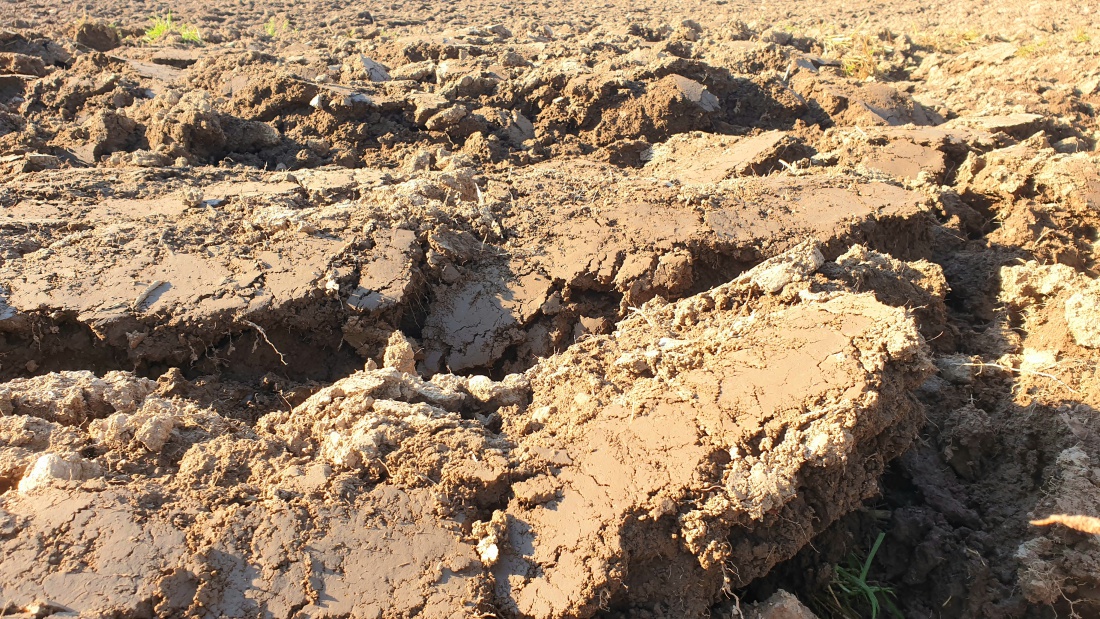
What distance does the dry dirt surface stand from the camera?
6.28 ft

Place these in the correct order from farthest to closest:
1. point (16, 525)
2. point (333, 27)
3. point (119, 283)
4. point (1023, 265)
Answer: point (333, 27) < point (1023, 265) < point (119, 283) < point (16, 525)

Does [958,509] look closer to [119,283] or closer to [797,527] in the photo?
[797,527]

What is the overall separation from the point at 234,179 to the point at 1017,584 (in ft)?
14.7

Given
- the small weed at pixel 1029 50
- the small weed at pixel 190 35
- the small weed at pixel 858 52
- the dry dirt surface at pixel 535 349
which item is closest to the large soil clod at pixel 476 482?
the dry dirt surface at pixel 535 349

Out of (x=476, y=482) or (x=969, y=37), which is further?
(x=969, y=37)

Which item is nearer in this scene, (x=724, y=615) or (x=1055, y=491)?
(x=724, y=615)

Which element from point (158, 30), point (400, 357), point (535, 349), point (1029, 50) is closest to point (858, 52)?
point (1029, 50)

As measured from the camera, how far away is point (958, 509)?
254 centimetres

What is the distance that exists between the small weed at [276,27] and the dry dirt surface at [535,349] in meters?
3.77

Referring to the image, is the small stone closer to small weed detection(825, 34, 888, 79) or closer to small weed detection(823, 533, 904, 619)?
small weed detection(823, 533, 904, 619)

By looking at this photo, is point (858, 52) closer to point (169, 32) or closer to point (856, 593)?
point (856, 593)

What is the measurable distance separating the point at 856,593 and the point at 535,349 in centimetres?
173

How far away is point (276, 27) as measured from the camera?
32.7 feet

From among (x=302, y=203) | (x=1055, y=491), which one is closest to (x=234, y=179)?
(x=302, y=203)
